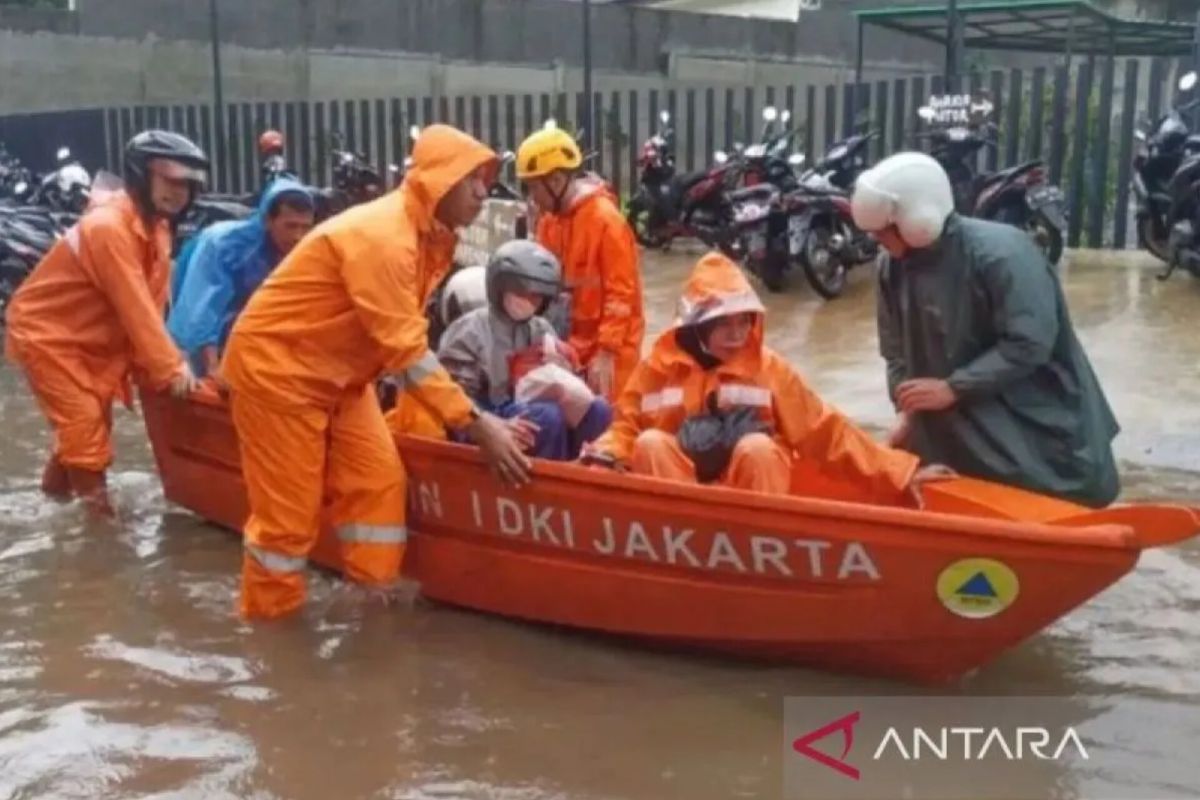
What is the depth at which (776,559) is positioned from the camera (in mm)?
4477

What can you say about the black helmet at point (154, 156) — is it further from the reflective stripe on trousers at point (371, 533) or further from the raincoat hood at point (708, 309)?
the raincoat hood at point (708, 309)

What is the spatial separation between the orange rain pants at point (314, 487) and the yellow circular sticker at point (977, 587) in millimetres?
1865

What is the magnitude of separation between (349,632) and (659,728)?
4.28 ft

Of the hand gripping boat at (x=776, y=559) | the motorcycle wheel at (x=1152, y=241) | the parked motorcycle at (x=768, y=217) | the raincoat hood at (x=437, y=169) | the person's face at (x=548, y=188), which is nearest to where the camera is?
the hand gripping boat at (x=776, y=559)

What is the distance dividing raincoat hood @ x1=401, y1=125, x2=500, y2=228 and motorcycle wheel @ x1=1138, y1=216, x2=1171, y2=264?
6977 mm

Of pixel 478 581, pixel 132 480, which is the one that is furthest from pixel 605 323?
pixel 132 480

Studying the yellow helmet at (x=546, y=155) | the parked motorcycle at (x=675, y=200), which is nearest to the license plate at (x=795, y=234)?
the parked motorcycle at (x=675, y=200)

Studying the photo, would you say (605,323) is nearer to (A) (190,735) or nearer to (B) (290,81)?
(A) (190,735)

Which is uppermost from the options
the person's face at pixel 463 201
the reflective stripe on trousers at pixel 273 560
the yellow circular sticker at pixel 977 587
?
the person's face at pixel 463 201

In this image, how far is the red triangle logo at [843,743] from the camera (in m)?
4.19

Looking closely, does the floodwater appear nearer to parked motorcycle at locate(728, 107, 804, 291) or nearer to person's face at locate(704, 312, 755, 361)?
person's face at locate(704, 312, 755, 361)

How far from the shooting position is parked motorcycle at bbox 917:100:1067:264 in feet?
36.4

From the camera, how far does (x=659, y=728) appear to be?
14.6 feet

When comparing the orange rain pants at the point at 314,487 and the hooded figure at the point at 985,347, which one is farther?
the orange rain pants at the point at 314,487
